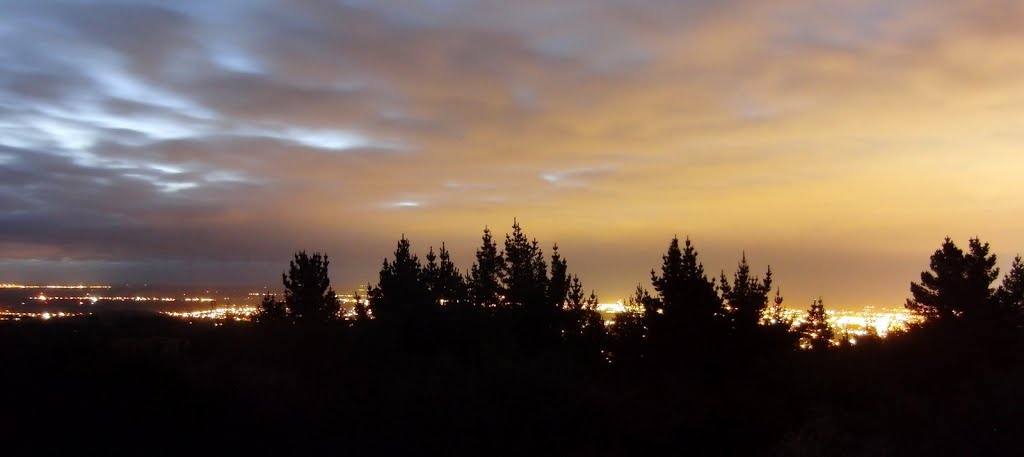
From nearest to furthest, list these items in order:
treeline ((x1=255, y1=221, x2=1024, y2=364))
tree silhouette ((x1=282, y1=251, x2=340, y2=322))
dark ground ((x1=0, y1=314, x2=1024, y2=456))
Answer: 1. dark ground ((x1=0, y1=314, x2=1024, y2=456))
2. treeline ((x1=255, y1=221, x2=1024, y2=364))
3. tree silhouette ((x1=282, y1=251, x2=340, y2=322))

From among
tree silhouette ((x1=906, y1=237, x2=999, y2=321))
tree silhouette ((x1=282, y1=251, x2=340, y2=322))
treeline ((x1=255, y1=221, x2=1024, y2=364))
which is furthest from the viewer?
tree silhouette ((x1=282, y1=251, x2=340, y2=322))

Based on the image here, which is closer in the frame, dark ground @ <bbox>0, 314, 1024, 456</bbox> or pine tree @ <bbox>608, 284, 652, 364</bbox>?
dark ground @ <bbox>0, 314, 1024, 456</bbox>

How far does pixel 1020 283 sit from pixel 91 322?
42457 mm

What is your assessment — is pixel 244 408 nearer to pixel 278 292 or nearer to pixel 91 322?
pixel 91 322

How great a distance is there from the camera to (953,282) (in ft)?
102

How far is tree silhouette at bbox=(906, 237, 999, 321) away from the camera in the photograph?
2867cm

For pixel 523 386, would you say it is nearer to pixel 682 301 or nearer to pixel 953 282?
pixel 682 301

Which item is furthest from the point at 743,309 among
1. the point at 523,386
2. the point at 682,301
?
the point at 523,386

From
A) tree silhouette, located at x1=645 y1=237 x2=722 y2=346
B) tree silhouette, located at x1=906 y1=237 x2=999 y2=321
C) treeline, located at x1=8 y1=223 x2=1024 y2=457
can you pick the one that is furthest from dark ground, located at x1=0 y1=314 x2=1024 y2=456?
tree silhouette, located at x1=906 y1=237 x2=999 y2=321

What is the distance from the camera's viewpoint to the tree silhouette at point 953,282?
2867 centimetres

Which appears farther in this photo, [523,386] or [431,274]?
[431,274]

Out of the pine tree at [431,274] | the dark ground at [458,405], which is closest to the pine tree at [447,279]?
the pine tree at [431,274]

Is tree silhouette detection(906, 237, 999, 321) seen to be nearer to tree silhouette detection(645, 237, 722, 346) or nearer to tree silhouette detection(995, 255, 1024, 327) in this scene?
tree silhouette detection(995, 255, 1024, 327)

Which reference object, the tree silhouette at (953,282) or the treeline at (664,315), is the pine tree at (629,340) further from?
the tree silhouette at (953,282)
